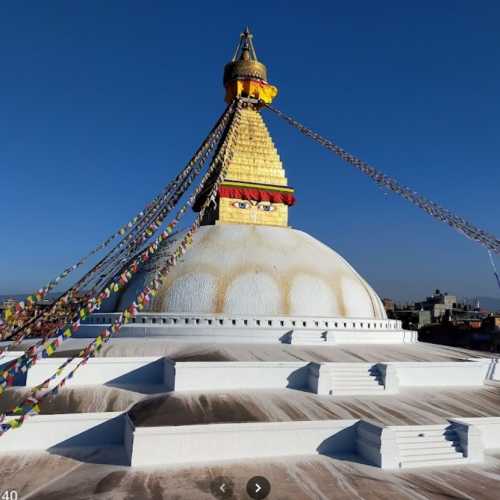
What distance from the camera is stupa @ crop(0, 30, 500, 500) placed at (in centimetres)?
559

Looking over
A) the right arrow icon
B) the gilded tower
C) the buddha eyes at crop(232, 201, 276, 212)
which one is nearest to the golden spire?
the gilded tower

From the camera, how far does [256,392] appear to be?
25.6 feet

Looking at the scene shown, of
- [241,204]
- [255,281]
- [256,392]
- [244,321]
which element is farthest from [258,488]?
[241,204]

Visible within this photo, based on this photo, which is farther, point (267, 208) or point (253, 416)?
point (267, 208)

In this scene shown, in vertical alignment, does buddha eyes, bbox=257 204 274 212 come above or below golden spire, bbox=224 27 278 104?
below

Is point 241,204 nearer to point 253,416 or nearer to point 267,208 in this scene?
point 267,208

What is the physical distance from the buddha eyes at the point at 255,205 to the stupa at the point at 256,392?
0.04 meters

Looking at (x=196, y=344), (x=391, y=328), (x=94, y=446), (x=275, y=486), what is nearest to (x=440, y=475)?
(x=275, y=486)

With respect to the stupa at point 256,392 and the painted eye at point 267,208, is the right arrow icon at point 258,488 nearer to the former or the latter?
the stupa at point 256,392

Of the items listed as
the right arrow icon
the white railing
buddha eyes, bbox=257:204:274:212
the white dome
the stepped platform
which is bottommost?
the right arrow icon

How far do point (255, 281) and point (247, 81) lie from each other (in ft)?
23.9

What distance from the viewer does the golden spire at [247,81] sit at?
1488 centimetres

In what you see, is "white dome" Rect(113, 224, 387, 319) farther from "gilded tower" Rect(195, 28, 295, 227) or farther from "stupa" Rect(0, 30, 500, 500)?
"gilded tower" Rect(195, 28, 295, 227)

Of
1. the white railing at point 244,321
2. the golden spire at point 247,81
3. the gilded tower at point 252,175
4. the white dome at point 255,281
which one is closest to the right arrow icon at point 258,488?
the white railing at point 244,321
